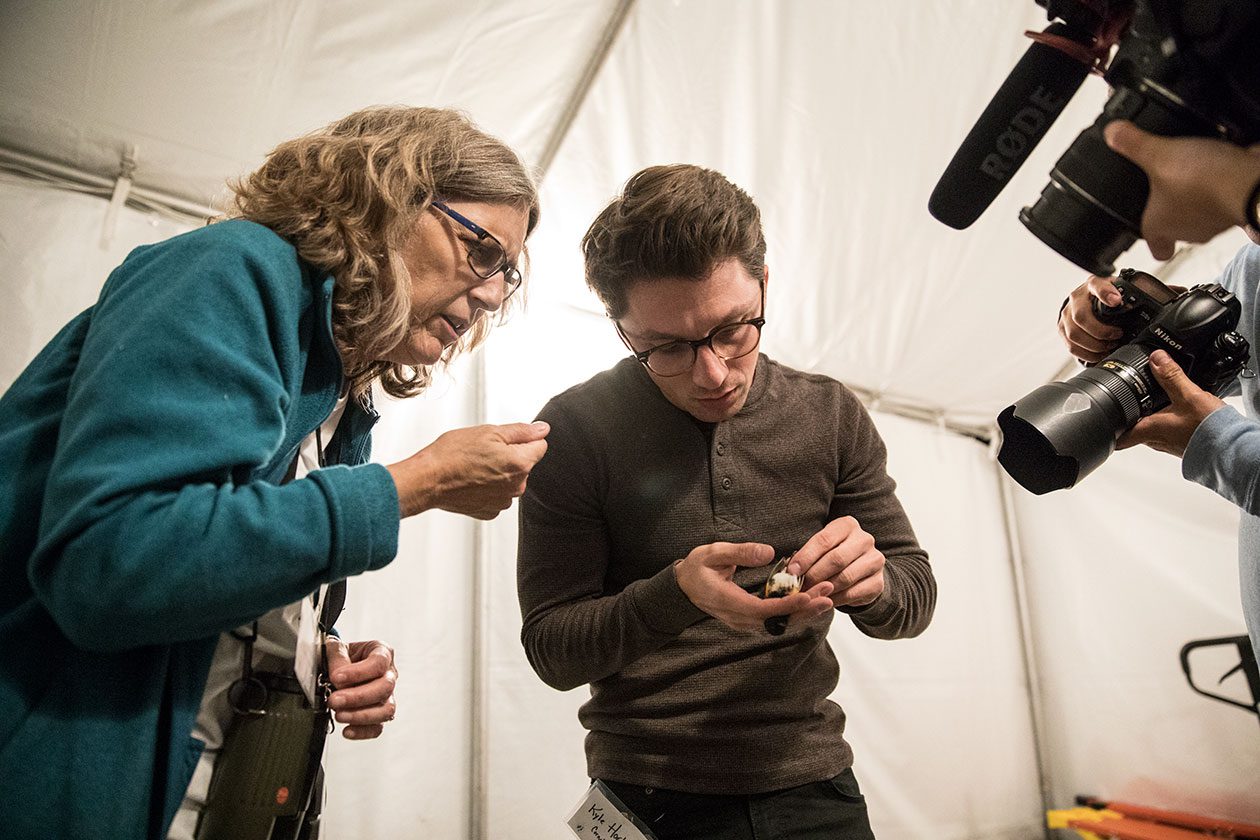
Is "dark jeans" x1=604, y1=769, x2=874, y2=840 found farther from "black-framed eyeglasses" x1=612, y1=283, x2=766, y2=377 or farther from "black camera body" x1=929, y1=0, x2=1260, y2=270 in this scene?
"black camera body" x1=929, y1=0, x2=1260, y2=270

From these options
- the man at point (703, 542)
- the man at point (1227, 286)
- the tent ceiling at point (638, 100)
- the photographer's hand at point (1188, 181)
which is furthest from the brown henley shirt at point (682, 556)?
the tent ceiling at point (638, 100)

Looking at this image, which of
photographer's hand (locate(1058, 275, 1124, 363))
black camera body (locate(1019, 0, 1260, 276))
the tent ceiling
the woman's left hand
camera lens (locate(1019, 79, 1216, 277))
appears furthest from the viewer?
the tent ceiling

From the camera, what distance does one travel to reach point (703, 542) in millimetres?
1021

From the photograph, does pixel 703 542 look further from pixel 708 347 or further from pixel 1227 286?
pixel 1227 286

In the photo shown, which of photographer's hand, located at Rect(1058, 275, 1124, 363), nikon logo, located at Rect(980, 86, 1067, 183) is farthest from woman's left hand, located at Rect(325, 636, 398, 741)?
photographer's hand, located at Rect(1058, 275, 1124, 363)

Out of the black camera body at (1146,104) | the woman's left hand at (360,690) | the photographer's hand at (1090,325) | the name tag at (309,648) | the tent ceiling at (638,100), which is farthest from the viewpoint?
the tent ceiling at (638,100)

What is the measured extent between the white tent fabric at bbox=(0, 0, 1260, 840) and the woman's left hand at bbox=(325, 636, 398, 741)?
0.70 meters

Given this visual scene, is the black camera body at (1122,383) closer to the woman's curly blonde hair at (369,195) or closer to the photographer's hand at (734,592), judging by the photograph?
the photographer's hand at (734,592)

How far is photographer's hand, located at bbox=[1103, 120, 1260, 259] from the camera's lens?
1.59 ft

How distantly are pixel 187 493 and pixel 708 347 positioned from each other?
0.70m

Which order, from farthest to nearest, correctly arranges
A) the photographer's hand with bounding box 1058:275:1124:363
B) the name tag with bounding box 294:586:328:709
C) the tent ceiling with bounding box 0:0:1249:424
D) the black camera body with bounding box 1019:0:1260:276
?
the tent ceiling with bounding box 0:0:1249:424
the photographer's hand with bounding box 1058:275:1124:363
the name tag with bounding box 294:586:328:709
the black camera body with bounding box 1019:0:1260:276

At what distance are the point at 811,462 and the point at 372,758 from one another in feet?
4.37

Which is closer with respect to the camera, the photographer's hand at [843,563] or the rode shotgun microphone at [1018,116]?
the rode shotgun microphone at [1018,116]

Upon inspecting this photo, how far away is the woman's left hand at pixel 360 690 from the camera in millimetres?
861
